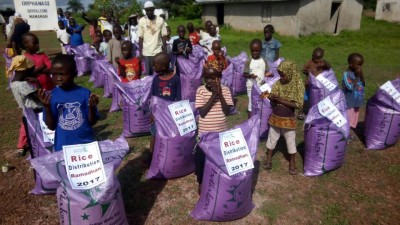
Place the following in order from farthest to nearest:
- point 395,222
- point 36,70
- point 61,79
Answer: point 36,70
point 395,222
point 61,79

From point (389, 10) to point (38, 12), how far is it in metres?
25.6

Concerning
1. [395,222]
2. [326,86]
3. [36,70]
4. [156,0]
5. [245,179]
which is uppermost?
[156,0]

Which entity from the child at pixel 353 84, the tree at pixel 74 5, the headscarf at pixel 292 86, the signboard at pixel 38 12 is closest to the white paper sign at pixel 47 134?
the headscarf at pixel 292 86

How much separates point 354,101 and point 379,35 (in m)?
15.1

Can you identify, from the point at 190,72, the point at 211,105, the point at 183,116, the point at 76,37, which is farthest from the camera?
the point at 76,37

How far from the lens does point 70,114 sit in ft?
8.23

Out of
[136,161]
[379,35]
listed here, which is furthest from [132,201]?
[379,35]

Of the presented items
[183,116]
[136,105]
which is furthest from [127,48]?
[183,116]

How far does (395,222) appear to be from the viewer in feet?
9.56

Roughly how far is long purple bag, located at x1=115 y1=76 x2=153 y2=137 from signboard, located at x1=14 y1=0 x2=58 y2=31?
7274mm

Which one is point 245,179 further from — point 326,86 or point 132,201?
point 326,86

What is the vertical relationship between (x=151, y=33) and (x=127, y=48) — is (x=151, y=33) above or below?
above

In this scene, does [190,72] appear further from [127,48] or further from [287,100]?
[287,100]

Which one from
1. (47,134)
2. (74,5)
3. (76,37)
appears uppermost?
(74,5)
